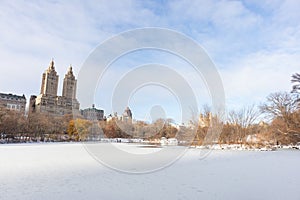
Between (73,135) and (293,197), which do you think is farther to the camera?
(73,135)

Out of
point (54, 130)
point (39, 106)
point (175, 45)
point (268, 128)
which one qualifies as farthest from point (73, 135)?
point (39, 106)

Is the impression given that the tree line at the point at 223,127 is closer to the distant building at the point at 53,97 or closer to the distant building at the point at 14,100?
the distant building at the point at 53,97

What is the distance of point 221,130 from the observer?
102 feet

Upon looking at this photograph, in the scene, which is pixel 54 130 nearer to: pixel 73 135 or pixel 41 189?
pixel 73 135

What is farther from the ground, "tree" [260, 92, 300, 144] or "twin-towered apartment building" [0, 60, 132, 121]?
"twin-towered apartment building" [0, 60, 132, 121]

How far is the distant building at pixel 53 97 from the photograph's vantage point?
83.8 meters

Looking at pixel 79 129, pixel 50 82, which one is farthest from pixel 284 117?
pixel 50 82

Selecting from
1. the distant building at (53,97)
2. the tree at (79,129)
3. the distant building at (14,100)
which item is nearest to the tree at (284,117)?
the tree at (79,129)

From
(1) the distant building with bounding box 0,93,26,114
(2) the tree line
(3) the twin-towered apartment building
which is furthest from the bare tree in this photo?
(1) the distant building with bounding box 0,93,26,114

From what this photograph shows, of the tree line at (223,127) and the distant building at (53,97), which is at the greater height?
the distant building at (53,97)

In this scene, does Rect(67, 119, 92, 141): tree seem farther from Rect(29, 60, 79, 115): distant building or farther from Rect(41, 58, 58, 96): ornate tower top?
Rect(41, 58, 58, 96): ornate tower top

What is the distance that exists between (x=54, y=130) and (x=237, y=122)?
97.6ft

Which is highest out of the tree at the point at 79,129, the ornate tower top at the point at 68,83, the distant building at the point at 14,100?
the ornate tower top at the point at 68,83

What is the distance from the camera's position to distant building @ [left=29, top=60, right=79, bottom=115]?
275 feet
